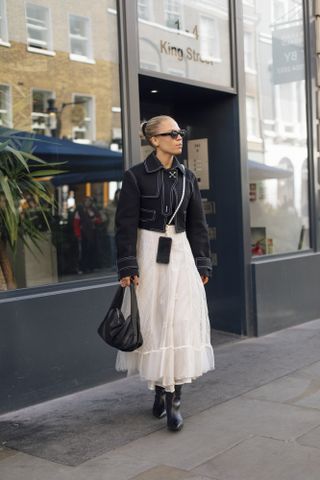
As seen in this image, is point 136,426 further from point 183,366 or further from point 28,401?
point 28,401

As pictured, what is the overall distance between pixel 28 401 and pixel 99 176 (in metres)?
2.12

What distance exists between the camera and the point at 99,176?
19.6ft

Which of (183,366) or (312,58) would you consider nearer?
(183,366)

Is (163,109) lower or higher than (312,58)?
lower

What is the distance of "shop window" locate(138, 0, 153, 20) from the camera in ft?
20.4

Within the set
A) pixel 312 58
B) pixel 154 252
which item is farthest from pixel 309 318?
pixel 154 252

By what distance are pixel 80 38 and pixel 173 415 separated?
3436 mm

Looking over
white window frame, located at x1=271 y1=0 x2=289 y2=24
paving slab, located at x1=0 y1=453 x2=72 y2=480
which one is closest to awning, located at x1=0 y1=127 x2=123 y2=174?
paving slab, located at x1=0 y1=453 x2=72 y2=480

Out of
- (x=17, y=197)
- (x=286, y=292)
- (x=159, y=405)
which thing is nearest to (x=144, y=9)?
(x=17, y=197)

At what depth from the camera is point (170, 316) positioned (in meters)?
4.26

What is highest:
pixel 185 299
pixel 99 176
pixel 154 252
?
pixel 99 176

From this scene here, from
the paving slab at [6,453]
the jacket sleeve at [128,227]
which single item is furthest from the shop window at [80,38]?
the paving slab at [6,453]

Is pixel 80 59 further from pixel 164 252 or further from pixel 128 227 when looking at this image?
pixel 164 252

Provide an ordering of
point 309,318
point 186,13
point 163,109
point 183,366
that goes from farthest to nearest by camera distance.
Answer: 1. point 309,318
2. point 163,109
3. point 186,13
4. point 183,366
